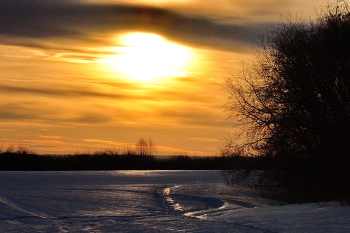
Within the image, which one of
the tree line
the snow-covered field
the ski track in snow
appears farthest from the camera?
the tree line

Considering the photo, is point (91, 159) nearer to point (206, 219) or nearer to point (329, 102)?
point (329, 102)

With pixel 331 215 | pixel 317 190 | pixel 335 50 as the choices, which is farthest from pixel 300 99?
pixel 331 215

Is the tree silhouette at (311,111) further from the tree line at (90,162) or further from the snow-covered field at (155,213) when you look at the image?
the tree line at (90,162)

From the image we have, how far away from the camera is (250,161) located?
19.5m

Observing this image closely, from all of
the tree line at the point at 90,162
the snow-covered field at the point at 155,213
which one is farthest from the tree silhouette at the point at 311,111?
the tree line at the point at 90,162

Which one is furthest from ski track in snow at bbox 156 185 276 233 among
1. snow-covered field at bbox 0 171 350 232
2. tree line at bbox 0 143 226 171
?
tree line at bbox 0 143 226 171

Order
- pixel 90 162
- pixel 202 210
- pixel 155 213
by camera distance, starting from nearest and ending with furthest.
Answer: pixel 155 213
pixel 202 210
pixel 90 162

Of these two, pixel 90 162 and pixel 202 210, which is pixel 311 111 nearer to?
pixel 202 210

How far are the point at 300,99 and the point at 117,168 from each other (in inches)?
1016

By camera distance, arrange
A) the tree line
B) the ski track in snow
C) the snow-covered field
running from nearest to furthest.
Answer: the snow-covered field, the ski track in snow, the tree line

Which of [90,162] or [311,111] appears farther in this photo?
[90,162]

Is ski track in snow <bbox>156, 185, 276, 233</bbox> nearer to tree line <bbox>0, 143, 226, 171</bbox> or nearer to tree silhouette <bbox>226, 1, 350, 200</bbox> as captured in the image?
tree silhouette <bbox>226, 1, 350, 200</bbox>

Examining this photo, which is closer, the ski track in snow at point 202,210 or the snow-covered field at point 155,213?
the snow-covered field at point 155,213

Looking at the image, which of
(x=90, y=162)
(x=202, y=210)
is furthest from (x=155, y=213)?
(x=90, y=162)
